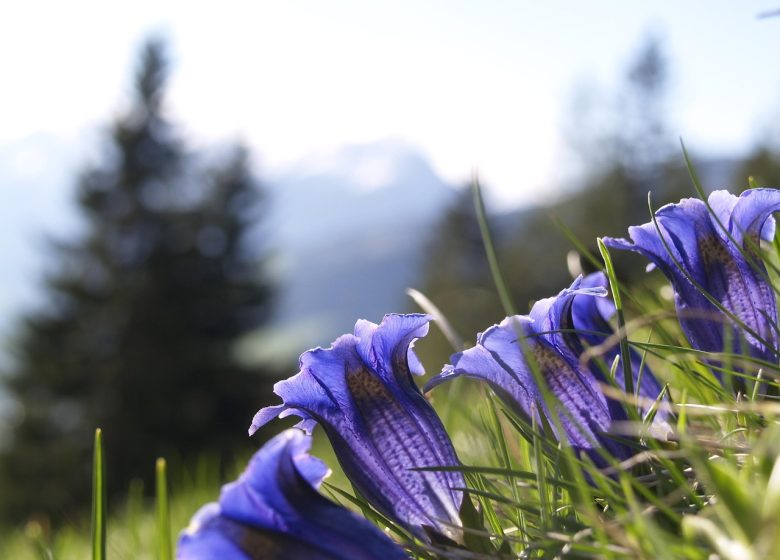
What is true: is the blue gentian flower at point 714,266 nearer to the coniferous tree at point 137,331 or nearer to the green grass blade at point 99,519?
the green grass blade at point 99,519

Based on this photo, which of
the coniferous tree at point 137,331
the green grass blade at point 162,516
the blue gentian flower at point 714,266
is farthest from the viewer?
the coniferous tree at point 137,331

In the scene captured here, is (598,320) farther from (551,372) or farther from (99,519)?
(99,519)

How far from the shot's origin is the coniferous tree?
68.0 ft

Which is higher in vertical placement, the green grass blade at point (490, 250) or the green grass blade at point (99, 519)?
the green grass blade at point (490, 250)

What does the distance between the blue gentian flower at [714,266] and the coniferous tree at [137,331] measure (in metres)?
20.3

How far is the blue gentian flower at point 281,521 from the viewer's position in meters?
0.75

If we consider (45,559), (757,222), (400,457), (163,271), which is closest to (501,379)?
(400,457)

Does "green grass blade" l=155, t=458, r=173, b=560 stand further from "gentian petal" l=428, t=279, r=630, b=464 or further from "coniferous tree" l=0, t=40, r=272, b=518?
"coniferous tree" l=0, t=40, r=272, b=518

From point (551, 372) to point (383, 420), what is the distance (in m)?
0.23

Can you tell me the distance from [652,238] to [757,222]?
0.45 ft

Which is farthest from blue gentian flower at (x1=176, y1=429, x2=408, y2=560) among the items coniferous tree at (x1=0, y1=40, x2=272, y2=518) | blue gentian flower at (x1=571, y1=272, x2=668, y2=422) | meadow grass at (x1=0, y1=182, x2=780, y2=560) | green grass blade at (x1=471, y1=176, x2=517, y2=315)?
coniferous tree at (x1=0, y1=40, x2=272, y2=518)

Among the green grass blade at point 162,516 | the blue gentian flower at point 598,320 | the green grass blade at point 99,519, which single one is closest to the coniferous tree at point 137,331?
the blue gentian flower at point 598,320

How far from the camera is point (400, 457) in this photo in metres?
1.02

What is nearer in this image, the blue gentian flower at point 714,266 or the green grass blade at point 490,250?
the green grass blade at point 490,250
